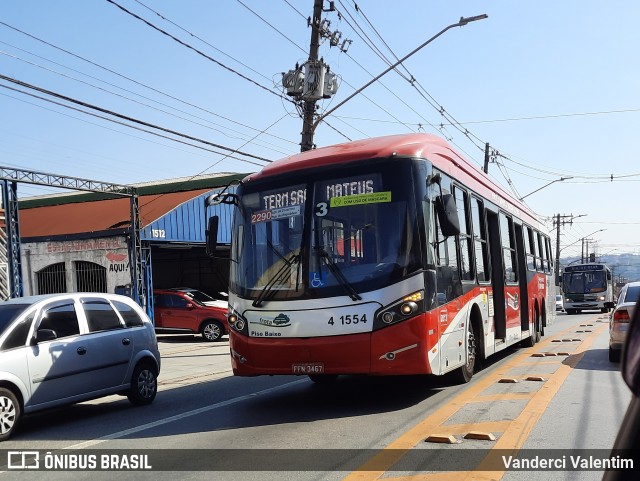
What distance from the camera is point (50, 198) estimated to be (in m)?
44.6

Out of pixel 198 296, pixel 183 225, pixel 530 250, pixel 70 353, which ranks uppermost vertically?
pixel 183 225

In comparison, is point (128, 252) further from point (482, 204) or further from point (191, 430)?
point (191, 430)

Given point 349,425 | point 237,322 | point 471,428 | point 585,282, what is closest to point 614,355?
point 471,428

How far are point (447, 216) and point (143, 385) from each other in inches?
190

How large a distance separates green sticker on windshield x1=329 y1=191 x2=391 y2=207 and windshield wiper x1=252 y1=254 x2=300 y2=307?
79 centimetres

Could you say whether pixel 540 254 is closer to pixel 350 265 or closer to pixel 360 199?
pixel 360 199

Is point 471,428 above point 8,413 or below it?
below

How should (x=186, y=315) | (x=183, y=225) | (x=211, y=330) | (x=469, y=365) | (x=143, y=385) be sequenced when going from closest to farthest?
(x=143, y=385) < (x=469, y=365) < (x=211, y=330) < (x=186, y=315) < (x=183, y=225)

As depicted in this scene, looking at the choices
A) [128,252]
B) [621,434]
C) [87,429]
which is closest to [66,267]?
[128,252]

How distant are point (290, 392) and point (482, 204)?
14.6 ft

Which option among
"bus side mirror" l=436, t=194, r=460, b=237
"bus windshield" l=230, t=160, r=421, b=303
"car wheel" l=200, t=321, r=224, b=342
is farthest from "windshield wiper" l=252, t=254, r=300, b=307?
"car wheel" l=200, t=321, r=224, b=342

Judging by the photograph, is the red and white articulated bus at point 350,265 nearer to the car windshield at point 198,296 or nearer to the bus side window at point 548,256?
the bus side window at point 548,256

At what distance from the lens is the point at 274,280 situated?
8484mm

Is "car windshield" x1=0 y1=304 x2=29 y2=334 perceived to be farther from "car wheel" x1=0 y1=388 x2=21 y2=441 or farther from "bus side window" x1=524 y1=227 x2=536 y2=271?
"bus side window" x1=524 y1=227 x2=536 y2=271
